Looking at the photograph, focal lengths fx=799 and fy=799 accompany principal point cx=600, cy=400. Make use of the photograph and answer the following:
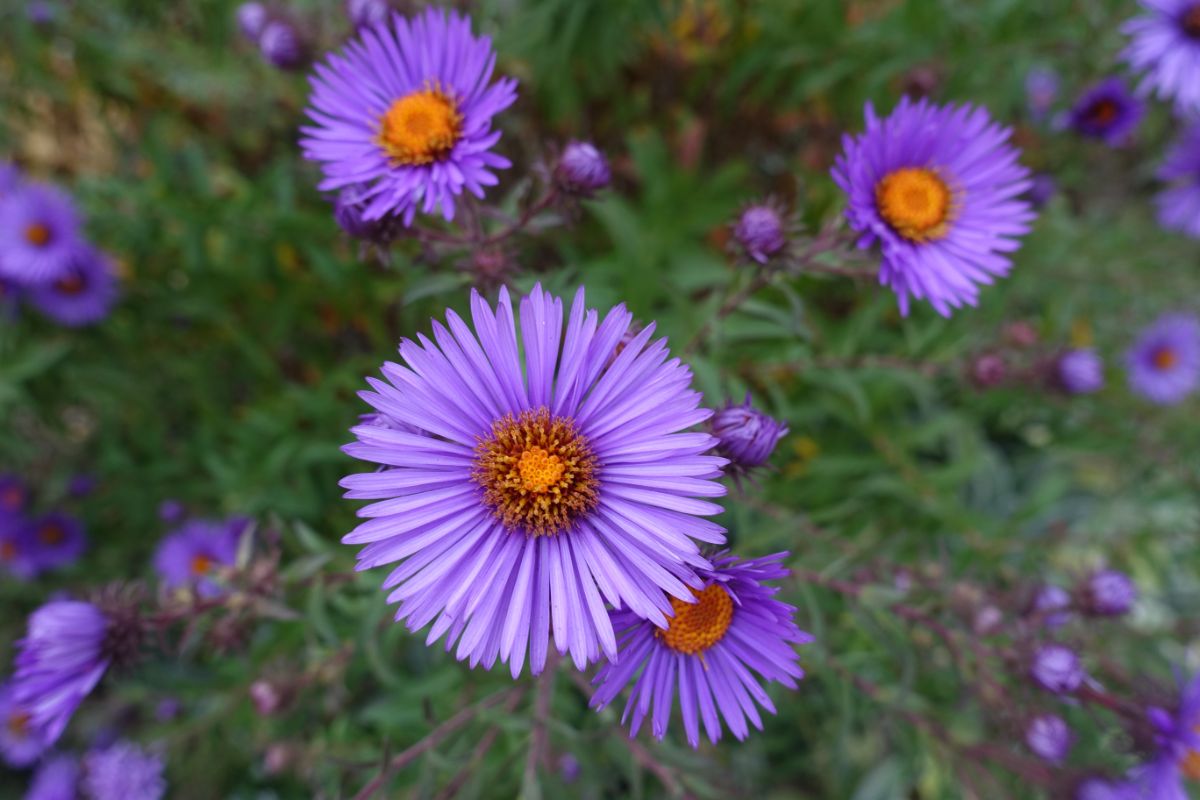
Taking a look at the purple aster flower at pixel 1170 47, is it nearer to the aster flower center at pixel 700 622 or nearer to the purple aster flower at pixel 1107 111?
the purple aster flower at pixel 1107 111

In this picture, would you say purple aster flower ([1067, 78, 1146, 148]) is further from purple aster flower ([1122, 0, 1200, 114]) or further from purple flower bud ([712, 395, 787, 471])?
purple flower bud ([712, 395, 787, 471])

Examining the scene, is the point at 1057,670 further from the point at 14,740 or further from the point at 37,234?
the point at 14,740

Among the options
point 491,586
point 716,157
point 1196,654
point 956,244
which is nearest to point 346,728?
point 491,586

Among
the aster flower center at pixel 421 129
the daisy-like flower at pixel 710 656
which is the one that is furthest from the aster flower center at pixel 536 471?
the aster flower center at pixel 421 129

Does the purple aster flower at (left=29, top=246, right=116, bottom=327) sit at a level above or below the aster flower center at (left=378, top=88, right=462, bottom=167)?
above

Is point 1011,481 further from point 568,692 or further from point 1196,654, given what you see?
point 568,692

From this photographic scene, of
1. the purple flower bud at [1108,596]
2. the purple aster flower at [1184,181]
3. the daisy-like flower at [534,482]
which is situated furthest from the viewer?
the purple aster flower at [1184,181]

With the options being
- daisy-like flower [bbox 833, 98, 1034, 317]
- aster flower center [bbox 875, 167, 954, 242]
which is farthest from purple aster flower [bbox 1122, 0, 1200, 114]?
aster flower center [bbox 875, 167, 954, 242]
